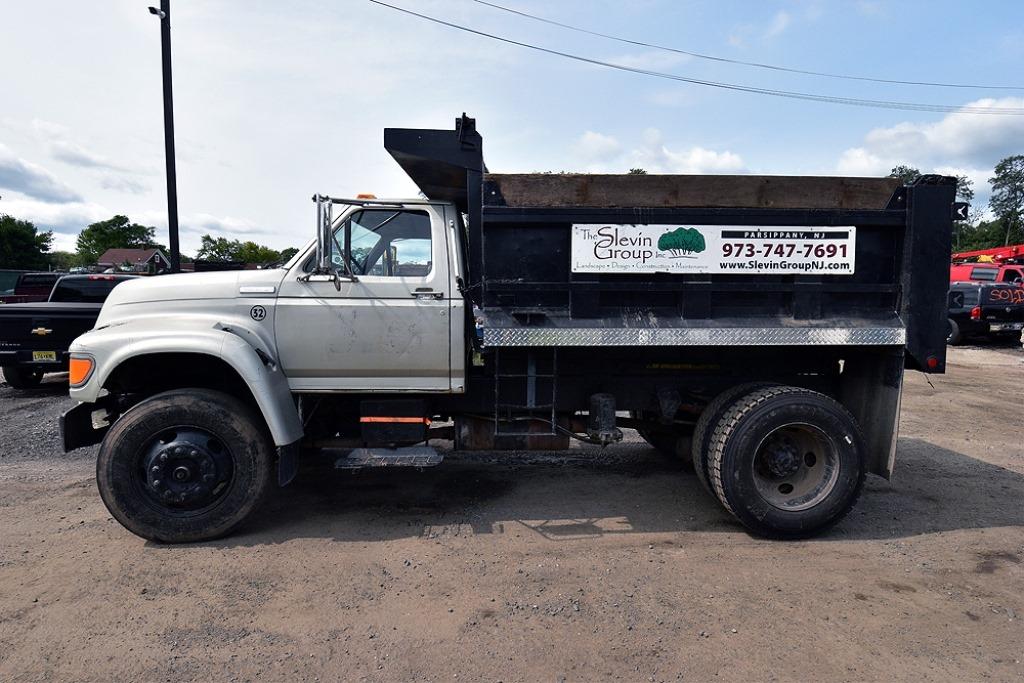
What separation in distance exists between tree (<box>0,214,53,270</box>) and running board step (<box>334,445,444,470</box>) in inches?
2166

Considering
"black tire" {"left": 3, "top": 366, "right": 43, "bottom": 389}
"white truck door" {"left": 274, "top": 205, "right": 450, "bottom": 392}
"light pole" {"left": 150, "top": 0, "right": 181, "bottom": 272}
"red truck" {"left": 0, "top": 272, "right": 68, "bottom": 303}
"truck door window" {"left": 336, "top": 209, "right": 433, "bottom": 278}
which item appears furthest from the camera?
"red truck" {"left": 0, "top": 272, "right": 68, "bottom": 303}

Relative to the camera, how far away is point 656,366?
184 inches

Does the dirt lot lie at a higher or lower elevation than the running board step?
lower

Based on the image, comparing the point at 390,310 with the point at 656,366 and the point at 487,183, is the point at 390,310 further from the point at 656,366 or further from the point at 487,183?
the point at 656,366

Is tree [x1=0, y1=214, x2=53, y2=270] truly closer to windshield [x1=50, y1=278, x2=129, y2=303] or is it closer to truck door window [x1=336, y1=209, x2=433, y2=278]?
windshield [x1=50, y1=278, x2=129, y2=303]

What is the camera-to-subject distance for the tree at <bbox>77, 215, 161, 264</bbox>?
267ft

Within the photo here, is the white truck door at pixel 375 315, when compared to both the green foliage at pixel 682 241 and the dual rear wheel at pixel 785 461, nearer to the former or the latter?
the green foliage at pixel 682 241

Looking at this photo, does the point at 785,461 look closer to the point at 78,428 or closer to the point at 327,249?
the point at 327,249

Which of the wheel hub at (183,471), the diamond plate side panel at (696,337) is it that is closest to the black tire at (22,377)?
the wheel hub at (183,471)

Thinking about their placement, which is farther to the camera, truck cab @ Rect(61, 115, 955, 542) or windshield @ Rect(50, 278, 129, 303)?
windshield @ Rect(50, 278, 129, 303)

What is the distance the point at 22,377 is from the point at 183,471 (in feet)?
24.1

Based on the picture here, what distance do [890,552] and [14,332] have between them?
10.3 meters

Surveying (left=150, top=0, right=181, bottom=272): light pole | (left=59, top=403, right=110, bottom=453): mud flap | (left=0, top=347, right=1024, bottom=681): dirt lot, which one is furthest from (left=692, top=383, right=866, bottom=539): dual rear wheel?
(left=150, top=0, right=181, bottom=272): light pole

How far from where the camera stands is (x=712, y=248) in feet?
13.6
